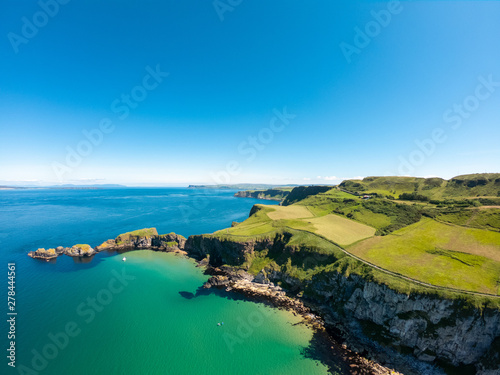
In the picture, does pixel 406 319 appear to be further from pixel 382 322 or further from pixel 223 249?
pixel 223 249

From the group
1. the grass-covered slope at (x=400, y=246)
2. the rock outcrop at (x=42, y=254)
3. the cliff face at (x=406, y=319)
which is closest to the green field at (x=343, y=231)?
the grass-covered slope at (x=400, y=246)

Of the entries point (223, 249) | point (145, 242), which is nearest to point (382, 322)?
point (223, 249)

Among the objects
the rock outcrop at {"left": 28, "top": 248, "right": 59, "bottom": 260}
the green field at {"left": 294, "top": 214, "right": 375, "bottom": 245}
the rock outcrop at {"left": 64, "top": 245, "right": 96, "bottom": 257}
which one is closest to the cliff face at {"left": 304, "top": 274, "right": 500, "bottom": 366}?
the green field at {"left": 294, "top": 214, "right": 375, "bottom": 245}

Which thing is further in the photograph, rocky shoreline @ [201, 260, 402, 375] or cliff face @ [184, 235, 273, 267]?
cliff face @ [184, 235, 273, 267]

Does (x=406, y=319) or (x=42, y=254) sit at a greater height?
(x=406, y=319)

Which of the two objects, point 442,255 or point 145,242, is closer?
point 442,255

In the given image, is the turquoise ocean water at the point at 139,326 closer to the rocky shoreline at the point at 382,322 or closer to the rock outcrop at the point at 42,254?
the rock outcrop at the point at 42,254

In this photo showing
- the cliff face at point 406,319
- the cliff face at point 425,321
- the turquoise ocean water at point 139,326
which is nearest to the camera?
the cliff face at point 425,321

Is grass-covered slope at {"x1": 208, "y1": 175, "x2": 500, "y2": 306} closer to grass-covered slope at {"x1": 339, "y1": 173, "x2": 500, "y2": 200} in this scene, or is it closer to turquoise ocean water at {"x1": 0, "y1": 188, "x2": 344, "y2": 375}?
grass-covered slope at {"x1": 339, "y1": 173, "x2": 500, "y2": 200}

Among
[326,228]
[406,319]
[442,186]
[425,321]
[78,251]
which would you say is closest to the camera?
[425,321]
